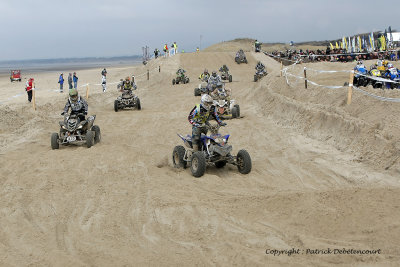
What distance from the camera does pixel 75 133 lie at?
11.9 m

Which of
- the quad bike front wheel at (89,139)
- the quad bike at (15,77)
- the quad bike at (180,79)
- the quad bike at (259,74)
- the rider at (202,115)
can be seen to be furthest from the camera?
the quad bike at (15,77)

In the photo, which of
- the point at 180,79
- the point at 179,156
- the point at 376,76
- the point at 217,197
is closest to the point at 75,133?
the point at 179,156

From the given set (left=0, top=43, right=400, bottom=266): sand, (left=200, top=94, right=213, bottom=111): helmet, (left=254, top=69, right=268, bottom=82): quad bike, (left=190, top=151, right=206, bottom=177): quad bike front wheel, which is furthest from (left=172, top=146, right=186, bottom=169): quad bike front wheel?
(left=254, top=69, right=268, bottom=82): quad bike

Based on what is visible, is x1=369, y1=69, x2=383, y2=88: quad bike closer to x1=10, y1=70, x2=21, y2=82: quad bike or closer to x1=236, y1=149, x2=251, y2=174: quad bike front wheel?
x1=236, y1=149, x2=251, y2=174: quad bike front wheel

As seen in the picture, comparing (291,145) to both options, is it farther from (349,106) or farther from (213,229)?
(213,229)

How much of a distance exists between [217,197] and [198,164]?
51.9 inches

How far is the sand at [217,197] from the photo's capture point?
535cm

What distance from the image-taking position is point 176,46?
166ft

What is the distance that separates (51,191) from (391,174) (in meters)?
6.26

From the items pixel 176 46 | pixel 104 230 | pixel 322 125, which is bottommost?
pixel 104 230

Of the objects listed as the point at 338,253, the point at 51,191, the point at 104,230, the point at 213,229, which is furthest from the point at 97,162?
the point at 338,253

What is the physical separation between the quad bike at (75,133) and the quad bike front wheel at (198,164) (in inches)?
152

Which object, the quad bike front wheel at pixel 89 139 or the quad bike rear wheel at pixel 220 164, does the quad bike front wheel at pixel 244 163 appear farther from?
the quad bike front wheel at pixel 89 139

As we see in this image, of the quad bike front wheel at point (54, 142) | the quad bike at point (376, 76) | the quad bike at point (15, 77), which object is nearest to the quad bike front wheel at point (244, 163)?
the quad bike front wheel at point (54, 142)
